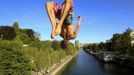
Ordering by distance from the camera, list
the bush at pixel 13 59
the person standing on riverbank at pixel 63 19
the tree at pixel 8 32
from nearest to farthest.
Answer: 1. the person standing on riverbank at pixel 63 19
2. the bush at pixel 13 59
3. the tree at pixel 8 32

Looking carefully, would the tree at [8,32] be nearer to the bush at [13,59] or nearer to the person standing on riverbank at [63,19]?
the bush at [13,59]

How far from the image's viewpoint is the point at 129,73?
49812 millimetres

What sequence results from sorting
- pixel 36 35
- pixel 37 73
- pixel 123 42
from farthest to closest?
pixel 36 35 → pixel 123 42 → pixel 37 73

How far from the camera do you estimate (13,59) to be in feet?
89.2

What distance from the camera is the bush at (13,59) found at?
2694 cm

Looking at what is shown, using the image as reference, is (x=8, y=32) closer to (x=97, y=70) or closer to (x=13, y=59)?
(x=97, y=70)

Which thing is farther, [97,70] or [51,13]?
[97,70]

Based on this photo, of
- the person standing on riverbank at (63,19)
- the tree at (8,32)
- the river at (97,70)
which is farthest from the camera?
the tree at (8,32)

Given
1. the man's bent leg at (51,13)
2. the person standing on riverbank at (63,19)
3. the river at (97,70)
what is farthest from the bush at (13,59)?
the river at (97,70)

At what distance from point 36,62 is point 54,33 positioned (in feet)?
113

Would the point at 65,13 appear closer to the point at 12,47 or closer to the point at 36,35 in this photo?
the point at 12,47

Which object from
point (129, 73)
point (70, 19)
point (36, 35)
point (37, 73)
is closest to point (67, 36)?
point (70, 19)

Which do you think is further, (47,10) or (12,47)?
(12,47)

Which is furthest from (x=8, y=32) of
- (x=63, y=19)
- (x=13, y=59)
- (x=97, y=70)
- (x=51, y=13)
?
(x=63, y=19)
